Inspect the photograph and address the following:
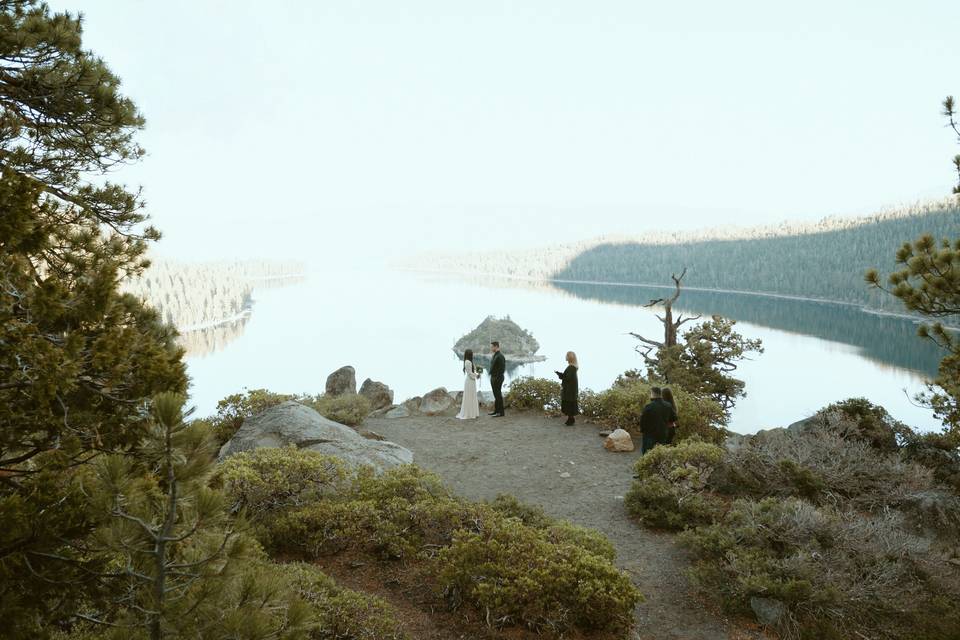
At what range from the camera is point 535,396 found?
16.9 m

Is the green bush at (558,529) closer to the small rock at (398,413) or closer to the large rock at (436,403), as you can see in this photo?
the small rock at (398,413)

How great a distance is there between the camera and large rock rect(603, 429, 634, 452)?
41.5 feet

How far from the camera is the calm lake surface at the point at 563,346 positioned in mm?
53031

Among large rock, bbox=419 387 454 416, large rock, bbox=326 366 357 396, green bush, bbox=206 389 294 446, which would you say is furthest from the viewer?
large rock, bbox=326 366 357 396

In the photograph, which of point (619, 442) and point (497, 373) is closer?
point (619, 442)

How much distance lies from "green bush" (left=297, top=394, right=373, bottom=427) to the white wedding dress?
108 inches

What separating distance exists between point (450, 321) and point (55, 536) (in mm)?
94222

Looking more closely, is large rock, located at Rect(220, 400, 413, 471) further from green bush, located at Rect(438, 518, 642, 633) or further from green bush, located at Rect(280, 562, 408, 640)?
green bush, located at Rect(280, 562, 408, 640)

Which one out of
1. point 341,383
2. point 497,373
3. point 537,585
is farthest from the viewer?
point 341,383

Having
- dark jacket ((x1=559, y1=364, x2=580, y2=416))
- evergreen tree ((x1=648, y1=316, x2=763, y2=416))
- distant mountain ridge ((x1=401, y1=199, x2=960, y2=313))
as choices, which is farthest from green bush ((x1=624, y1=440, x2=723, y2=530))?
distant mountain ridge ((x1=401, y1=199, x2=960, y2=313))

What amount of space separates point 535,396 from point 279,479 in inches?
405

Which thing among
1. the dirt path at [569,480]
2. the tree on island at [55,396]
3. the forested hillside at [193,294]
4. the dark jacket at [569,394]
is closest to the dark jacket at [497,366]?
the dirt path at [569,480]

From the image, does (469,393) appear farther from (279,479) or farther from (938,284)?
(938,284)

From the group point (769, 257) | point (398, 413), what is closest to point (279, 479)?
point (398, 413)
